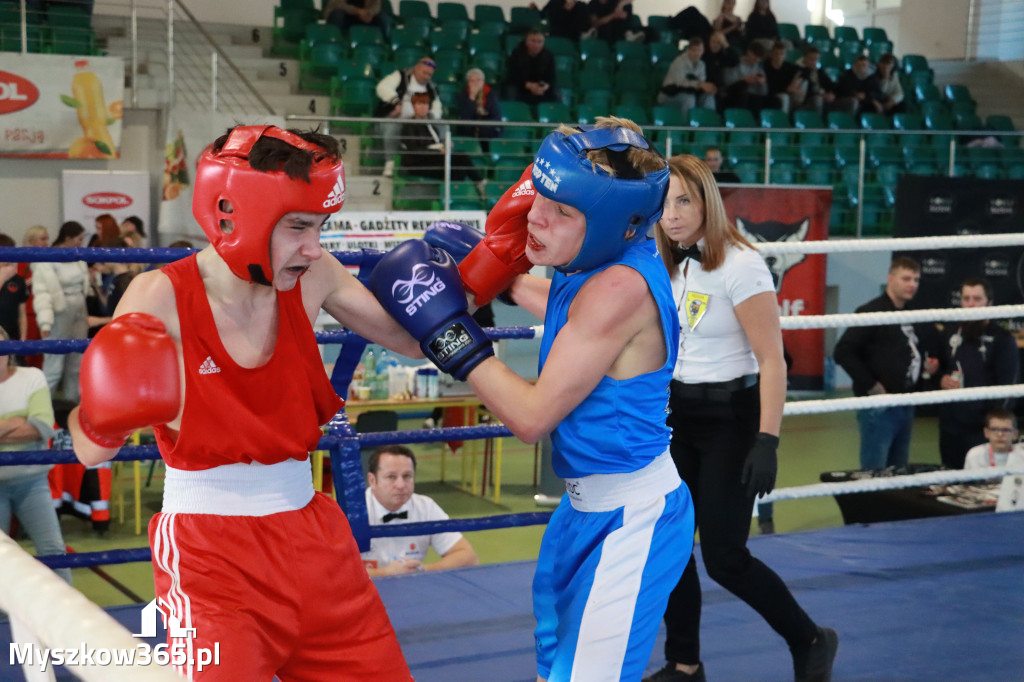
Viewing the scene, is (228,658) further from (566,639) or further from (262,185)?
(262,185)

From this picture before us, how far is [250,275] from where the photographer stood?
1.62 meters

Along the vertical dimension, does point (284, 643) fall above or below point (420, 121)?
below

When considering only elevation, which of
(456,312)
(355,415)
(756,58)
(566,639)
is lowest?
(355,415)

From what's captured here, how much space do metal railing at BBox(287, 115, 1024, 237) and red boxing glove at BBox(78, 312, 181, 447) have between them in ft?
23.3

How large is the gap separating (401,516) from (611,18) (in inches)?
334

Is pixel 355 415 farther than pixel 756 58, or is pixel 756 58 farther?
pixel 756 58

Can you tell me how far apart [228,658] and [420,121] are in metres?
6.66

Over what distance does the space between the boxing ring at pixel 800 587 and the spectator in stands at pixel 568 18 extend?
8.29 meters

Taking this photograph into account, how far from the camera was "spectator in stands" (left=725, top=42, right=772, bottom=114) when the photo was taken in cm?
1083

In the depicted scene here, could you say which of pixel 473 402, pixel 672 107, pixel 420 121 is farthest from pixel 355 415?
pixel 672 107

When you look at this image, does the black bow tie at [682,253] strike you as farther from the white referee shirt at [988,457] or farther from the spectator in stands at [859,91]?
the spectator in stands at [859,91]

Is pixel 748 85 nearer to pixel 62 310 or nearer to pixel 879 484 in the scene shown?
pixel 62 310

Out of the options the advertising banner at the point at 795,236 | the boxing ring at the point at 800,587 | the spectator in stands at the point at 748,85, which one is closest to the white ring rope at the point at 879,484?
the boxing ring at the point at 800,587

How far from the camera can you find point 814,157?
34.7ft
